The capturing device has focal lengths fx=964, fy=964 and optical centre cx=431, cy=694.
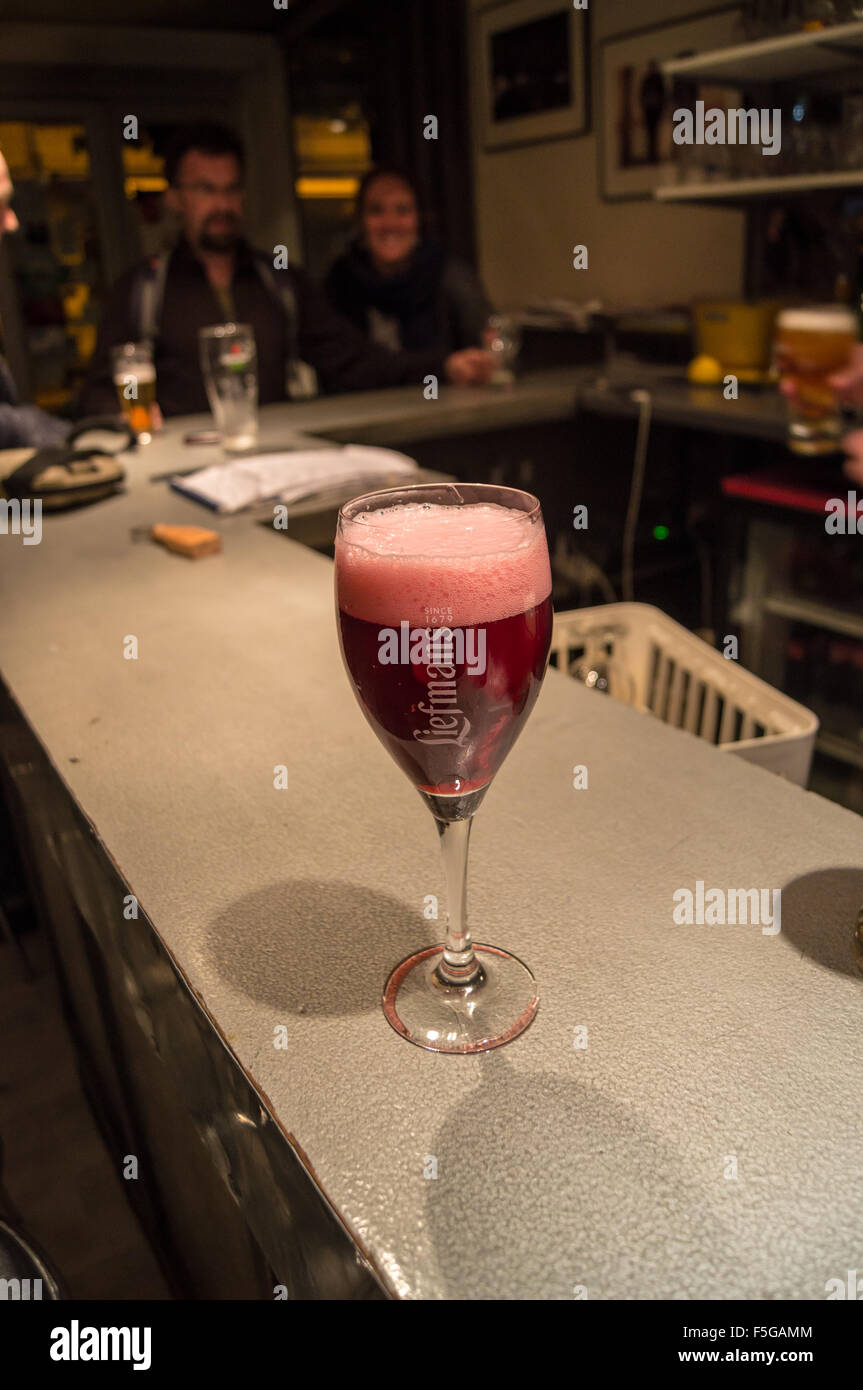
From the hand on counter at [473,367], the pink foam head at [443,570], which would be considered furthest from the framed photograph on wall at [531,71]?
the pink foam head at [443,570]

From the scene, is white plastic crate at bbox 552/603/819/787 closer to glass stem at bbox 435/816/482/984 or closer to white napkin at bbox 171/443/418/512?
white napkin at bbox 171/443/418/512

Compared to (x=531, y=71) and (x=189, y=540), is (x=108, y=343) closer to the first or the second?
(x=189, y=540)

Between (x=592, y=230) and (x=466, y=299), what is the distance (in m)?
1.18

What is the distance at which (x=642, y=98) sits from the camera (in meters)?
3.85

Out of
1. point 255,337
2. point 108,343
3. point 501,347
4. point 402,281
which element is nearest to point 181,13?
point 402,281

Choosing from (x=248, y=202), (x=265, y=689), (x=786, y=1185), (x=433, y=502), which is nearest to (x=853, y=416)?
(x=265, y=689)

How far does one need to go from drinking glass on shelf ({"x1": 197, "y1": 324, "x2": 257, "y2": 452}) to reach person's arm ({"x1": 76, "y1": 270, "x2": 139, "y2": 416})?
0.78 meters

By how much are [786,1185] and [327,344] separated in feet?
10.1

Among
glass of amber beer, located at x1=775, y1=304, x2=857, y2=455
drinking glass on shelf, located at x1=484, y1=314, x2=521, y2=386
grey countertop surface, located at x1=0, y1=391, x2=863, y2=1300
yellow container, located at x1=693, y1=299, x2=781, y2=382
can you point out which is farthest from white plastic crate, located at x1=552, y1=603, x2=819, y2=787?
yellow container, located at x1=693, y1=299, x2=781, y2=382

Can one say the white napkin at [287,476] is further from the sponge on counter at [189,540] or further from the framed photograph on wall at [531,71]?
the framed photograph on wall at [531,71]

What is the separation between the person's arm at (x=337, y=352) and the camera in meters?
3.04

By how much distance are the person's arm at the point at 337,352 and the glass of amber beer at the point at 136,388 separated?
37.6 inches

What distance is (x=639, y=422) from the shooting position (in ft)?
9.21
